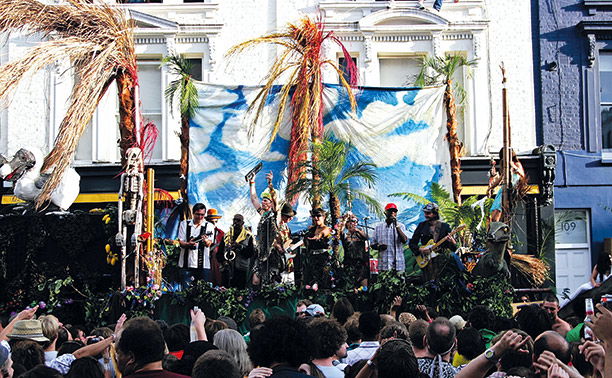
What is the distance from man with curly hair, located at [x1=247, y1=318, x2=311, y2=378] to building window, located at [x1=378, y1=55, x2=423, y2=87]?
15.4 meters

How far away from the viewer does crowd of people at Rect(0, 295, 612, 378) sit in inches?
197

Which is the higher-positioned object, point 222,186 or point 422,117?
point 422,117

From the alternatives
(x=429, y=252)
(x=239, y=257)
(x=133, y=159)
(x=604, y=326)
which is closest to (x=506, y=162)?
(x=429, y=252)

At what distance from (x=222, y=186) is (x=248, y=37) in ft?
15.4

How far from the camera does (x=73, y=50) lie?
12.5 meters

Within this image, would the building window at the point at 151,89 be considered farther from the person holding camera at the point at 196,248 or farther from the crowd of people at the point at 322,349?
the crowd of people at the point at 322,349

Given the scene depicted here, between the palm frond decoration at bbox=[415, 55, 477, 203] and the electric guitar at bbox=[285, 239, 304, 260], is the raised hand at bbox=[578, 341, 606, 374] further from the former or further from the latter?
the palm frond decoration at bbox=[415, 55, 477, 203]

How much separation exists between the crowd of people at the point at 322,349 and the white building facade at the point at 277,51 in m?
12.0

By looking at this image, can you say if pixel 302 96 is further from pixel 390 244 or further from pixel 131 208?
pixel 131 208

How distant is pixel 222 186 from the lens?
1664cm

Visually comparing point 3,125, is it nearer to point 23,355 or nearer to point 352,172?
point 352,172

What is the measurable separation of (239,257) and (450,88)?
648 centimetres

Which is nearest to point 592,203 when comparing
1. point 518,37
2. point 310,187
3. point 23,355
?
point 518,37

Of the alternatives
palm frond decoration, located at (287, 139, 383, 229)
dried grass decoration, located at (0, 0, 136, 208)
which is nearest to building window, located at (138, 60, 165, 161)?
palm frond decoration, located at (287, 139, 383, 229)
